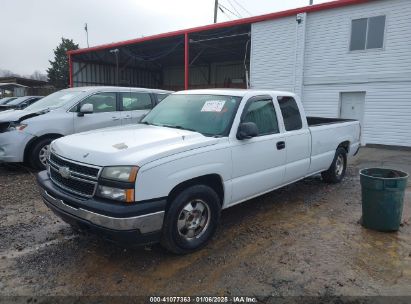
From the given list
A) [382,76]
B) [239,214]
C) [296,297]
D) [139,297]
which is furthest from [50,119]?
[382,76]

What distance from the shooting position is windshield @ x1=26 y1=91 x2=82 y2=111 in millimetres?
7611

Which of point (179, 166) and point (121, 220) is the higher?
point (179, 166)

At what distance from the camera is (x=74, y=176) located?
3.43 meters

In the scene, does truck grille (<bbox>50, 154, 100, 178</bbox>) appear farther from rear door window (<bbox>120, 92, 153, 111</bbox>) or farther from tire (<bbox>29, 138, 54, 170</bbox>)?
rear door window (<bbox>120, 92, 153, 111</bbox>)

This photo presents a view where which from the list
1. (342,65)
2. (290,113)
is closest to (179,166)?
(290,113)

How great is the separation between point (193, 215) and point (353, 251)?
1.90 m

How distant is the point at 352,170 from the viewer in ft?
28.1

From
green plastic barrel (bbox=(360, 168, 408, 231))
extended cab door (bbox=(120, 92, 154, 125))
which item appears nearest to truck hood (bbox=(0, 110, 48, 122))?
extended cab door (bbox=(120, 92, 154, 125))

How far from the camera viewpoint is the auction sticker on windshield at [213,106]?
173 inches

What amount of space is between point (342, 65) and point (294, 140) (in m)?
10.5

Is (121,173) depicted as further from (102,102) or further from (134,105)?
(134,105)

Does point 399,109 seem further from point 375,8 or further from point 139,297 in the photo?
point 139,297

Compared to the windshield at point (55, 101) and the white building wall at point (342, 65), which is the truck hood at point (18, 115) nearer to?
the windshield at point (55, 101)

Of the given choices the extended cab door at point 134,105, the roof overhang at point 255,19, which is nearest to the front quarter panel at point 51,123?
the extended cab door at point 134,105
